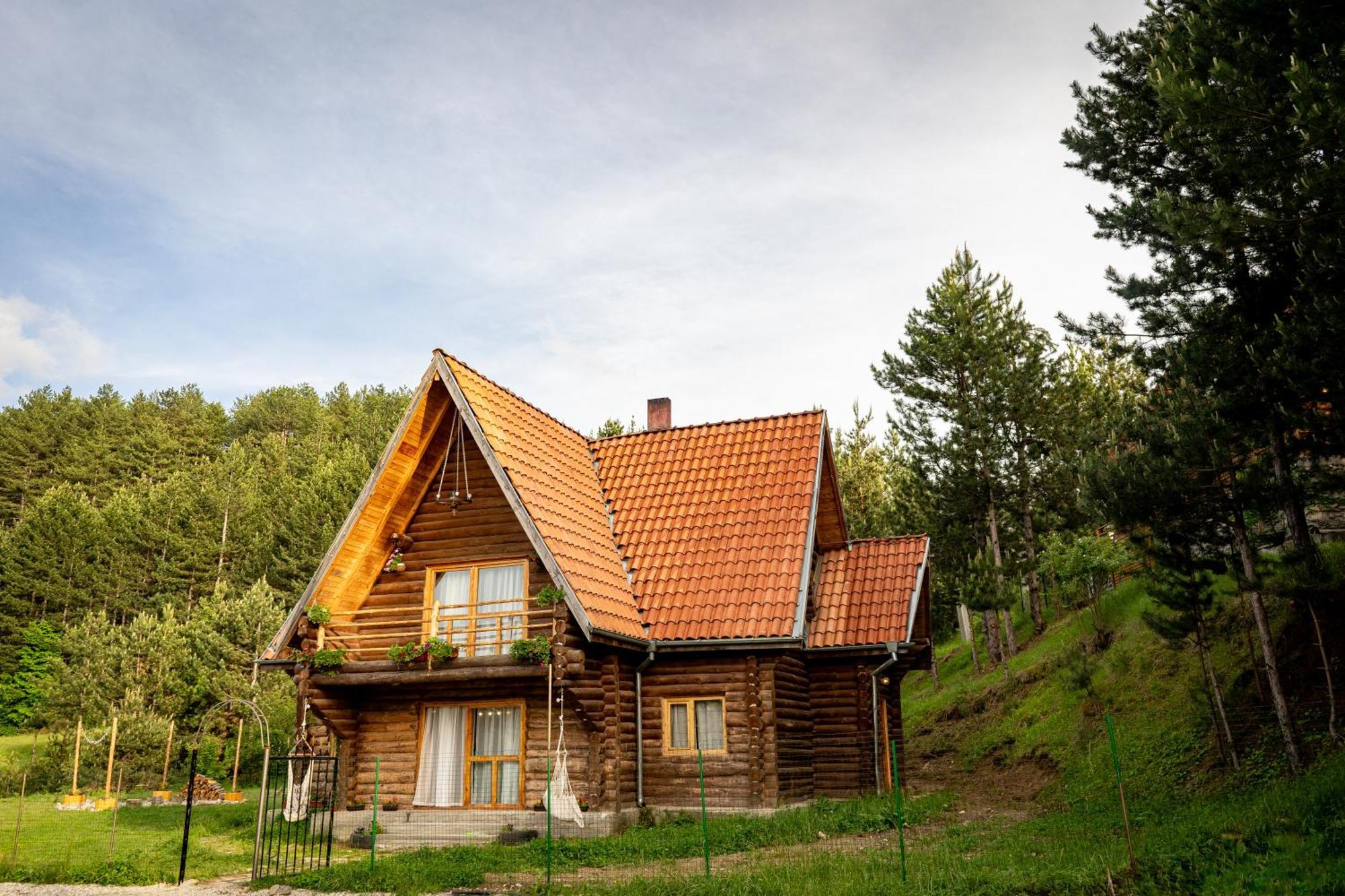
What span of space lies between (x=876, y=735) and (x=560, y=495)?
25.8 ft

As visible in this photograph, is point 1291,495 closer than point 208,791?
Yes

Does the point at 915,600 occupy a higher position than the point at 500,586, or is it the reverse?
the point at 500,586

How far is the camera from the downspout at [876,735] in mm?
18188

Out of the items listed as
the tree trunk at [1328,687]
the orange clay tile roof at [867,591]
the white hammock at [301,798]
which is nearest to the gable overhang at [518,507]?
the orange clay tile roof at [867,591]

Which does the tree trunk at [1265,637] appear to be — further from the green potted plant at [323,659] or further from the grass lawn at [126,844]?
the grass lawn at [126,844]

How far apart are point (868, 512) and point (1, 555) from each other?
48.6 metres

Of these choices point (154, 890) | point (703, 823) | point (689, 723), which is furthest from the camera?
point (689, 723)

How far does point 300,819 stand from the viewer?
54.1 ft

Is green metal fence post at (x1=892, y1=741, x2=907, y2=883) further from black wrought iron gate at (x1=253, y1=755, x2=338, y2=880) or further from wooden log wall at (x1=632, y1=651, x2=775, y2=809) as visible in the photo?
black wrought iron gate at (x1=253, y1=755, x2=338, y2=880)

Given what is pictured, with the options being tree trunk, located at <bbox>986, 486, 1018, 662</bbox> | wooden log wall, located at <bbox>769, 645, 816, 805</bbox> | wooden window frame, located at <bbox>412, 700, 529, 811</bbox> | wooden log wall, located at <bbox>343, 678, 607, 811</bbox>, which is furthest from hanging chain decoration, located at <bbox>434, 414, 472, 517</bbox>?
tree trunk, located at <bbox>986, 486, 1018, 662</bbox>

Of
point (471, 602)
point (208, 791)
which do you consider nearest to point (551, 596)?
point (471, 602)

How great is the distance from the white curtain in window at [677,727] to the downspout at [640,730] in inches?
20.6

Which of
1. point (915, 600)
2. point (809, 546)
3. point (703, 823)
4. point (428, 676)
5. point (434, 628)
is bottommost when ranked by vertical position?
point (703, 823)

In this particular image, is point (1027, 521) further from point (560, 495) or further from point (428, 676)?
point (428, 676)
